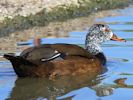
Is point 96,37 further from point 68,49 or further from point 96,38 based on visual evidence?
point 68,49

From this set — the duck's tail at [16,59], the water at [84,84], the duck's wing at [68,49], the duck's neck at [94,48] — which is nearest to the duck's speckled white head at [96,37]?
the duck's neck at [94,48]

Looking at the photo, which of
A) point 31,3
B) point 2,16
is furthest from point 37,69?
point 31,3

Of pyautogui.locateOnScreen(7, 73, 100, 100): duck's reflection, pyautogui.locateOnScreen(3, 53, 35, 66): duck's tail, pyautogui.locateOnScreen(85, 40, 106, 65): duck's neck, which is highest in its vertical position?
pyautogui.locateOnScreen(3, 53, 35, 66): duck's tail

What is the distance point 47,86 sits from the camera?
1116 centimetres

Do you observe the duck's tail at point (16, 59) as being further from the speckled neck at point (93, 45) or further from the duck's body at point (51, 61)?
the speckled neck at point (93, 45)

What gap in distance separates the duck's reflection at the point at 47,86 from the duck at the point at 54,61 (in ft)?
0.39

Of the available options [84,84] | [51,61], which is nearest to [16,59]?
[51,61]

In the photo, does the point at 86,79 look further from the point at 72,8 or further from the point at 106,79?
the point at 72,8

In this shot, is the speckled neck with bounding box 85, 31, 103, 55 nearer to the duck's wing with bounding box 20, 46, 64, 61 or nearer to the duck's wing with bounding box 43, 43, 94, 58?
the duck's wing with bounding box 43, 43, 94, 58

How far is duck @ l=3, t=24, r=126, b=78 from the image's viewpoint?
11.4 metres

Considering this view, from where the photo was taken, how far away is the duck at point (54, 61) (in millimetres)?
11359

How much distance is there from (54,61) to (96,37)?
5.42ft

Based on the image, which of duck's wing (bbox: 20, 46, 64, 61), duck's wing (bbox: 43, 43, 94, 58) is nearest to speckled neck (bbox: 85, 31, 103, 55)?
duck's wing (bbox: 43, 43, 94, 58)

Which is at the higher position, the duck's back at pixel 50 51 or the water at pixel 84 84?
the duck's back at pixel 50 51
